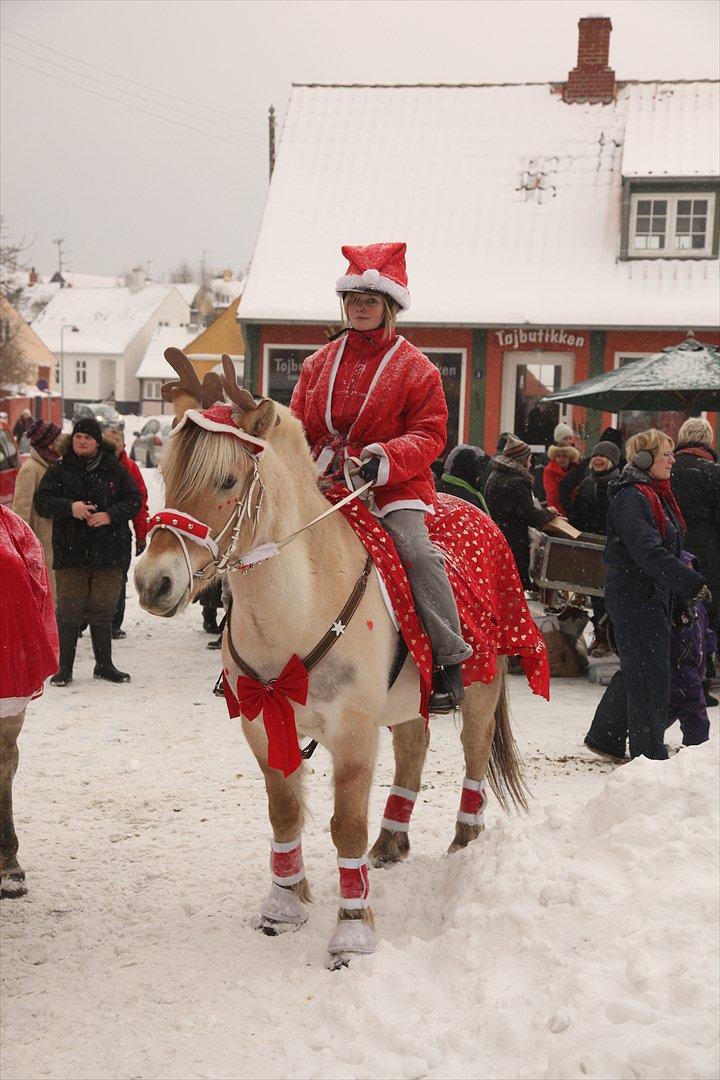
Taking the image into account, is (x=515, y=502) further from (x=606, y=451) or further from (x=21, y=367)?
(x=21, y=367)

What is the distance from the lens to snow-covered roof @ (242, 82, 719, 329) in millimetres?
17531

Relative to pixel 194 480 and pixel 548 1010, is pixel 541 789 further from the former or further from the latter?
pixel 194 480

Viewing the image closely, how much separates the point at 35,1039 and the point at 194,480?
2.05 m

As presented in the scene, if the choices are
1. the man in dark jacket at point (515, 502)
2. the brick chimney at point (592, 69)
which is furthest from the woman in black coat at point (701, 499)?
the brick chimney at point (592, 69)

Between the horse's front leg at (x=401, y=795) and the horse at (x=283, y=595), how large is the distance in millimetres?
546

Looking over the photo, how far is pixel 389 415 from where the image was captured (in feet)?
14.1

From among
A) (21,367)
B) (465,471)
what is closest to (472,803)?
(465,471)

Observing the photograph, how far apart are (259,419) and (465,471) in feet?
17.4

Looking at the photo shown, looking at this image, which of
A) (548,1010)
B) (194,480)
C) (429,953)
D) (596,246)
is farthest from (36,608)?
(596,246)

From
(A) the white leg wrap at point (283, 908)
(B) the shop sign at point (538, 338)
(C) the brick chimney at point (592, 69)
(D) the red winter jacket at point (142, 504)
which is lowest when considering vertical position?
(A) the white leg wrap at point (283, 908)

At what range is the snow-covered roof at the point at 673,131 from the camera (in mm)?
18062

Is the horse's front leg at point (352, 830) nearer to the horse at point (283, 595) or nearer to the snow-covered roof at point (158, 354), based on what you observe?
the horse at point (283, 595)

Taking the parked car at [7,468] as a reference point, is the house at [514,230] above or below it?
above

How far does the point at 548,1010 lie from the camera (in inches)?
133
